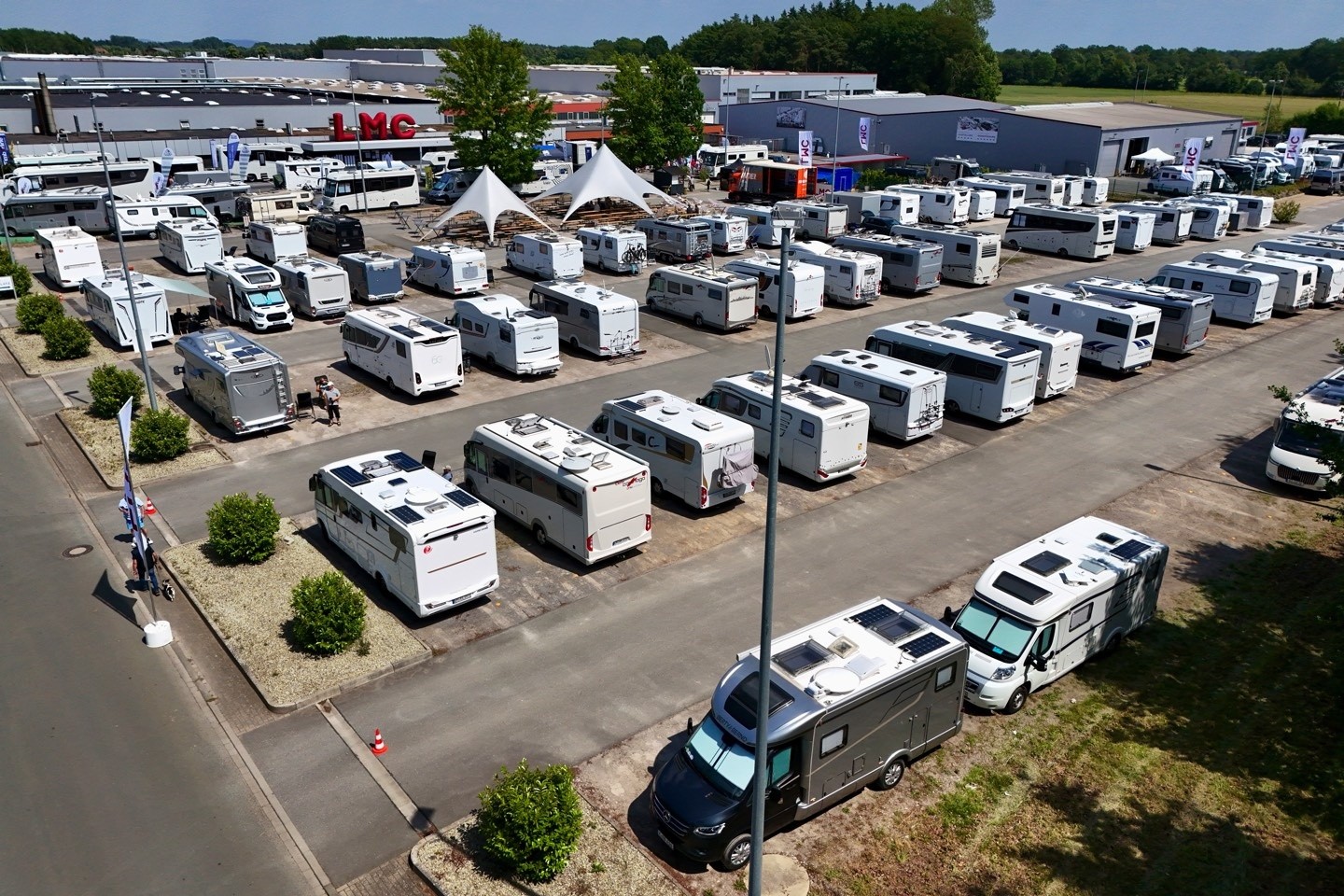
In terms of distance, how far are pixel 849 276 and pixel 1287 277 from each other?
18.0 metres

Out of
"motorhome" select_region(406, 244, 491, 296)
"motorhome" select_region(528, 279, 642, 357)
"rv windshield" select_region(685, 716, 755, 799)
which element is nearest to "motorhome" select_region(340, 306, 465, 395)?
"motorhome" select_region(528, 279, 642, 357)

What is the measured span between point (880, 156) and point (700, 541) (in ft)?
220

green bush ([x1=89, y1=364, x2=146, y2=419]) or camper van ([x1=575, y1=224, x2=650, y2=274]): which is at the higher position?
camper van ([x1=575, y1=224, x2=650, y2=274])

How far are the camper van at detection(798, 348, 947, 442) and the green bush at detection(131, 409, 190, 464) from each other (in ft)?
55.4

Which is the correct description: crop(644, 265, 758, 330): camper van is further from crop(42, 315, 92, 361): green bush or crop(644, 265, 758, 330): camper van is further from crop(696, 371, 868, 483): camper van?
crop(42, 315, 92, 361): green bush

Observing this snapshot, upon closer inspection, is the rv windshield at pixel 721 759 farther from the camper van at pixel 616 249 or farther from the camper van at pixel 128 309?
Result: the camper van at pixel 616 249

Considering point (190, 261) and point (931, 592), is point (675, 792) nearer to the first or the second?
point (931, 592)

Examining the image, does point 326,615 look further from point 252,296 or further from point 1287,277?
point 1287,277

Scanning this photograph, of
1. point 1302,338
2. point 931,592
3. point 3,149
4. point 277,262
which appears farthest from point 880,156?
point 931,592

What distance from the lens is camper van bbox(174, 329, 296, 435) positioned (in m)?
24.2

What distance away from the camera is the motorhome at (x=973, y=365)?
26.1m

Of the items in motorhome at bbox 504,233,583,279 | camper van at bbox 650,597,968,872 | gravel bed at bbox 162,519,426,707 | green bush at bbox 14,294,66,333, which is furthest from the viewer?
motorhome at bbox 504,233,583,279

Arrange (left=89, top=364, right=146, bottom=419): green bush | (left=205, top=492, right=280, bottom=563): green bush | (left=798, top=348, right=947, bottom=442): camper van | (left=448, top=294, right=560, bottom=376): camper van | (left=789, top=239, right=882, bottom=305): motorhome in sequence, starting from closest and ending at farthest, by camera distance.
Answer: (left=205, top=492, right=280, bottom=563): green bush → (left=798, top=348, right=947, bottom=442): camper van → (left=89, top=364, right=146, bottom=419): green bush → (left=448, top=294, right=560, bottom=376): camper van → (left=789, top=239, right=882, bottom=305): motorhome

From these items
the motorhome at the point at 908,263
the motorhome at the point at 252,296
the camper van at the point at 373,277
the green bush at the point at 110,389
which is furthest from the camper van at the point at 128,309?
the motorhome at the point at 908,263
